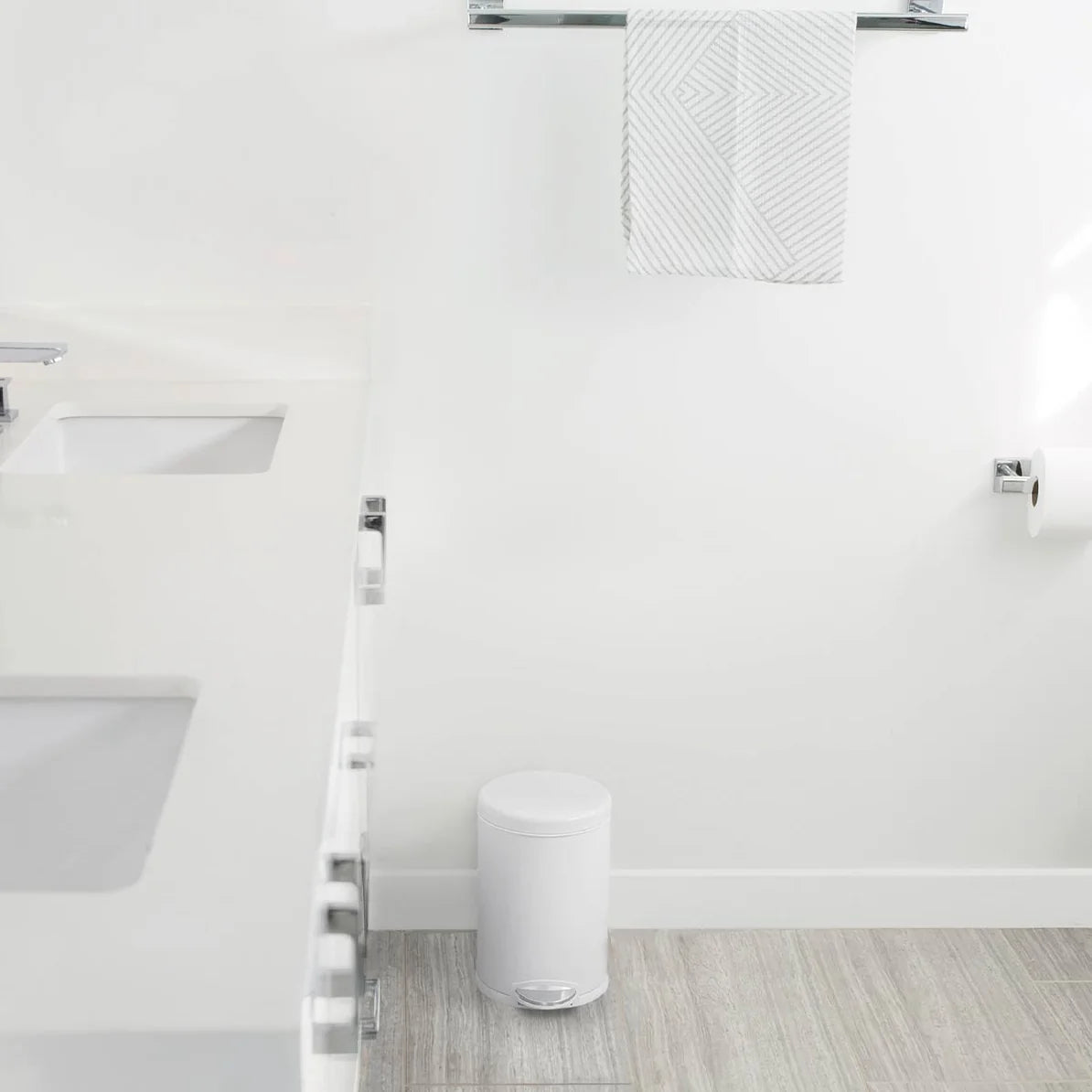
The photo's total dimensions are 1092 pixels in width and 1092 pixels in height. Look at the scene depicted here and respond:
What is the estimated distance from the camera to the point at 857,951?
2113 millimetres

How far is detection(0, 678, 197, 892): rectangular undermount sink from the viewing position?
2.55 ft

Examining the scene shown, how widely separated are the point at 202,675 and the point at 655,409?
1.27 metres

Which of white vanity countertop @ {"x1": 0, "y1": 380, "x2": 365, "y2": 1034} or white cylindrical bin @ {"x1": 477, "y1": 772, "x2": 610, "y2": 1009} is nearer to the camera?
white vanity countertop @ {"x1": 0, "y1": 380, "x2": 365, "y2": 1034}

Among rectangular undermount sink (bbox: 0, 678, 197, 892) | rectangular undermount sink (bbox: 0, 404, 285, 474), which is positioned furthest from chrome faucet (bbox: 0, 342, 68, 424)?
rectangular undermount sink (bbox: 0, 678, 197, 892)

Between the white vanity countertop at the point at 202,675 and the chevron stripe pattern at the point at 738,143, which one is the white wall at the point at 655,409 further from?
the white vanity countertop at the point at 202,675

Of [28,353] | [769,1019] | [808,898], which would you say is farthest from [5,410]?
[808,898]

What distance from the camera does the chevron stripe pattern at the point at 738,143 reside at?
1.71 meters

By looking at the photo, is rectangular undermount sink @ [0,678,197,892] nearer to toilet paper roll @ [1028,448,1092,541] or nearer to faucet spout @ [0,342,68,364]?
faucet spout @ [0,342,68,364]

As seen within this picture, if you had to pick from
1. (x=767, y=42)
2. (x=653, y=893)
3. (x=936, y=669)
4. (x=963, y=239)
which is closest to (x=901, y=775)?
(x=936, y=669)

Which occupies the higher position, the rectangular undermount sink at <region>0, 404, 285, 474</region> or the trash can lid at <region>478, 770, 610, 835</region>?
the rectangular undermount sink at <region>0, 404, 285, 474</region>

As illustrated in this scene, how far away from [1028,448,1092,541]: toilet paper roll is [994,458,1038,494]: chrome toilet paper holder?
0.22ft

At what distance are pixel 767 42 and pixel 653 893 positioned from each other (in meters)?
1.28

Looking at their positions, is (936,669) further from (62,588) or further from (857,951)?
(62,588)

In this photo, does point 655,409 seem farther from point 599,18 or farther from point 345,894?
point 345,894
